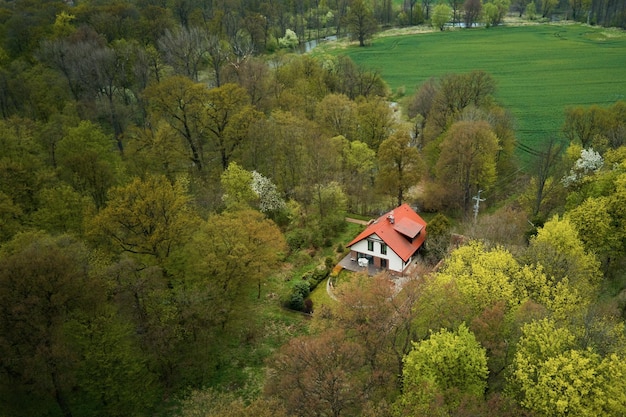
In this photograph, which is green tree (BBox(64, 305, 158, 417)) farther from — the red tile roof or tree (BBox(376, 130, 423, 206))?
tree (BBox(376, 130, 423, 206))

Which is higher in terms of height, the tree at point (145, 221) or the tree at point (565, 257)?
the tree at point (145, 221)

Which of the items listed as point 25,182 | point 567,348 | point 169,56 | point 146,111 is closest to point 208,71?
point 169,56

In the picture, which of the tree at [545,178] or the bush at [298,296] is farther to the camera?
the tree at [545,178]

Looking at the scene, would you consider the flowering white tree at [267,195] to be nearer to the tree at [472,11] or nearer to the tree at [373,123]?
the tree at [373,123]

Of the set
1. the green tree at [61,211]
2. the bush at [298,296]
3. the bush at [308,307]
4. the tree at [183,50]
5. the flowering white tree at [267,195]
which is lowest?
the bush at [308,307]

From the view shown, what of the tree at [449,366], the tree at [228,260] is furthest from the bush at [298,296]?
the tree at [449,366]

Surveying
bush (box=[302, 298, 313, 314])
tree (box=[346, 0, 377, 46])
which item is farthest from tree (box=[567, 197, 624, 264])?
tree (box=[346, 0, 377, 46])

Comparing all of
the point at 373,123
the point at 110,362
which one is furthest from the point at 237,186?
the point at 110,362
